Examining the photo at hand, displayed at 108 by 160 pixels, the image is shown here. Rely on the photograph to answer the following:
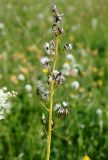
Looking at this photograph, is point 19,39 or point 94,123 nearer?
point 94,123

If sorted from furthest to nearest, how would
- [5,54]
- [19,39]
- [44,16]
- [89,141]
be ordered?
[44,16]
[19,39]
[5,54]
[89,141]

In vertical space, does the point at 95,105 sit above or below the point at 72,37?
below

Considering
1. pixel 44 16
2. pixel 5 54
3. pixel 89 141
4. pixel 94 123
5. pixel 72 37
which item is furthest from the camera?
pixel 44 16

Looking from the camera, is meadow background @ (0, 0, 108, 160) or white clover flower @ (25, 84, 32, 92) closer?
meadow background @ (0, 0, 108, 160)

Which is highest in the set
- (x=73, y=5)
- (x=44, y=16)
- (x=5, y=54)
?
(x=73, y=5)

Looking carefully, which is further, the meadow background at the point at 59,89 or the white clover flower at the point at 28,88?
the white clover flower at the point at 28,88

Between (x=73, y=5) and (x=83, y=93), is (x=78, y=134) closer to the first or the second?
(x=83, y=93)

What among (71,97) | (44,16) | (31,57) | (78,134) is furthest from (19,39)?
(78,134)
